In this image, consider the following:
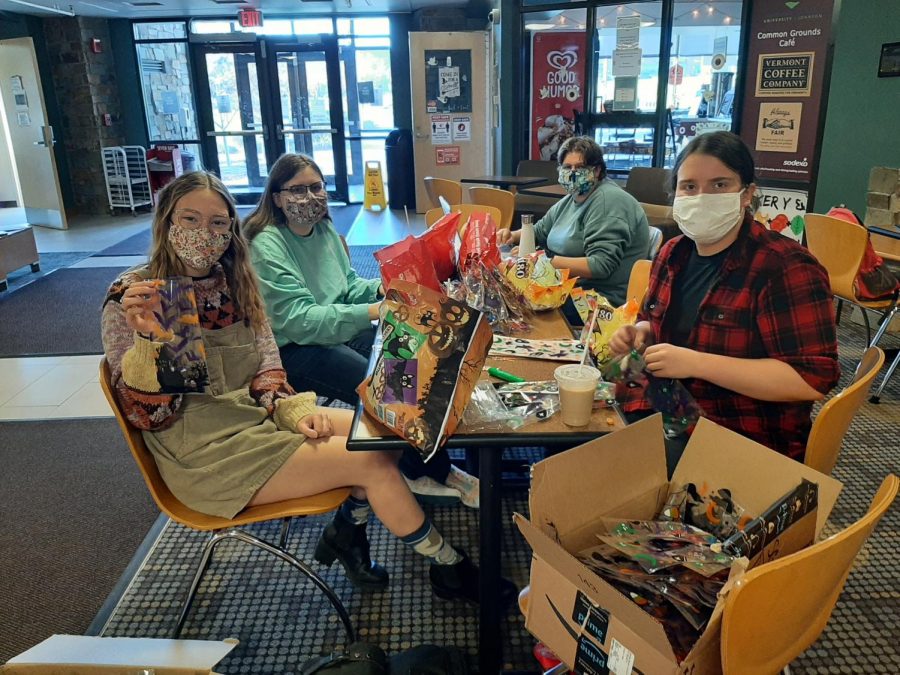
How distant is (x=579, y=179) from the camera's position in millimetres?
2668

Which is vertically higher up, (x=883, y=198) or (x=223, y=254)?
(x=223, y=254)

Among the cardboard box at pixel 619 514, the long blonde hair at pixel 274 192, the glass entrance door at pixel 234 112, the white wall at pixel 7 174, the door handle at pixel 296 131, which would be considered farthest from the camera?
the white wall at pixel 7 174

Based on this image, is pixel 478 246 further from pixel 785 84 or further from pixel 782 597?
pixel 785 84

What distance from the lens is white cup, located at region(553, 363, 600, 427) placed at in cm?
129

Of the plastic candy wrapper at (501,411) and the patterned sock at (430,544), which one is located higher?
the plastic candy wrapper at (501,411)

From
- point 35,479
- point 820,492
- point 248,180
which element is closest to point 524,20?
point 248,180

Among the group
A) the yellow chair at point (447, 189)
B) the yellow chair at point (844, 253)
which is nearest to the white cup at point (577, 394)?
the yellow chair at point (844, 253)

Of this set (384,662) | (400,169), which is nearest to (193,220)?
(384,662)

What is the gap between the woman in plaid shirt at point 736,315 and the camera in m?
1.39

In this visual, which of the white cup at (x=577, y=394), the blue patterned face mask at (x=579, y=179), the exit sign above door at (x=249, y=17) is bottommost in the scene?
the white cup at (x=577, y=394)

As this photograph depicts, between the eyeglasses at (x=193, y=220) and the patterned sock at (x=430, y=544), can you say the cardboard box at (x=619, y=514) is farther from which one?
the eyeglasses at (x=193, y=220)

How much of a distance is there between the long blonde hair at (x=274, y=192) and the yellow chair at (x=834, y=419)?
5.41 ft

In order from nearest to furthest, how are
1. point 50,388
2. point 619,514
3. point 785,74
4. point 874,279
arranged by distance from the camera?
1. point 619,514
2. point 874,279
3. point 50,388
4. point 785,74

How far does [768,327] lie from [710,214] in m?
0.30
